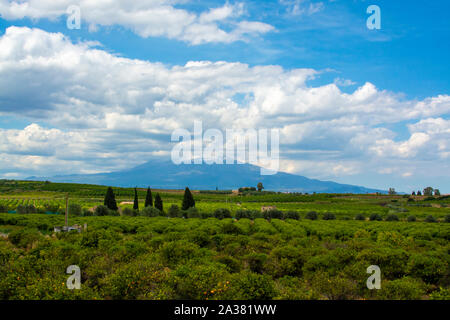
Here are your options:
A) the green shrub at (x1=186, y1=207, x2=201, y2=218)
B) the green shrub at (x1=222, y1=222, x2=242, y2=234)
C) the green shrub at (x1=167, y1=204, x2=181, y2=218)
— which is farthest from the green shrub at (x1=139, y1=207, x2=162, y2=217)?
the green shrub at (x1=222, y1=222, x2=242, y2=234)

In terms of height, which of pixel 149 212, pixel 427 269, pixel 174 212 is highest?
pixel 427 269

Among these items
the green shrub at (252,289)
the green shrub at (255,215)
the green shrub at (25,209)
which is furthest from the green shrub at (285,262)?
the green shrub at (25,209)

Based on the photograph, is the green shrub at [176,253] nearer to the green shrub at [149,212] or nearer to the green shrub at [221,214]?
the green shrub at [221,214]

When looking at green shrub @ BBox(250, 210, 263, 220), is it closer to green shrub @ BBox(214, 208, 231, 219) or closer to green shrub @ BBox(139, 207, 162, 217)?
green shrub @ BBox(214, 208, 231, 219)

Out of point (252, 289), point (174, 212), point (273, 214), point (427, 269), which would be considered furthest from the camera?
point (273, 214)

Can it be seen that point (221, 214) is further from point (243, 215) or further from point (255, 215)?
point (255, 215)

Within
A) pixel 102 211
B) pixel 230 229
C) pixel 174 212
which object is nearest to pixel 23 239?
pixel 230 229

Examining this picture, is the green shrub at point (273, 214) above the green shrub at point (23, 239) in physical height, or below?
below

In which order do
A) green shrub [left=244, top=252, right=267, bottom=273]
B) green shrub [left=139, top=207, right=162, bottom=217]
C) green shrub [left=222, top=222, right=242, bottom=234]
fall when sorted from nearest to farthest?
green shrub [left=244, top=252, right=267, bottom=273]
green shrub [left=222, top=222, right=242, bottom=234]
green shrub [left=139, top=207, right=162, bottom=217]

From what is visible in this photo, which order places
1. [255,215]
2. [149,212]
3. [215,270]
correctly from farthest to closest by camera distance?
1. [255,215]
2. [149,212]
3. [215,270]

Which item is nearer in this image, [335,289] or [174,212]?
[335,289]
